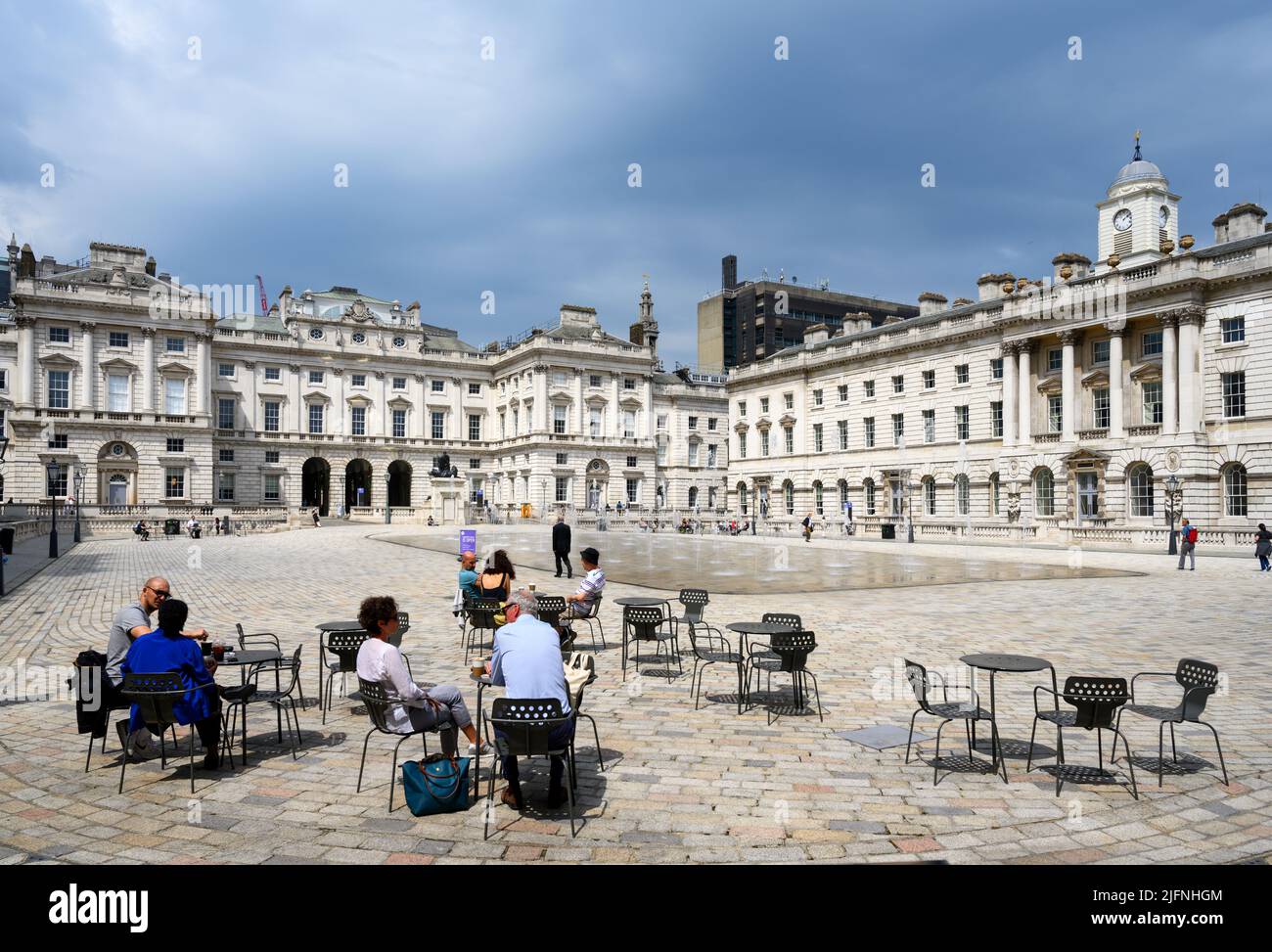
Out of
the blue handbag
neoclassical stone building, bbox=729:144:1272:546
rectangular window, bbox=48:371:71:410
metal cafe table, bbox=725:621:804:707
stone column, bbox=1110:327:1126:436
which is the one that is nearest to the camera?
the blue handbag

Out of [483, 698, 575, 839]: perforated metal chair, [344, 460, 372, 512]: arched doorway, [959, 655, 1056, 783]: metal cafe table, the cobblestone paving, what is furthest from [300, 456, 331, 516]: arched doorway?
[959, 655, 1056, 783]: metal cafe table

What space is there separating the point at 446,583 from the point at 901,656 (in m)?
12.6

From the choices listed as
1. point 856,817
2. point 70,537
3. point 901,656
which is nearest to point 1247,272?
point 901,656

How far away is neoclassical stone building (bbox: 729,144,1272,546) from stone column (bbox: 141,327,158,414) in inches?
1941

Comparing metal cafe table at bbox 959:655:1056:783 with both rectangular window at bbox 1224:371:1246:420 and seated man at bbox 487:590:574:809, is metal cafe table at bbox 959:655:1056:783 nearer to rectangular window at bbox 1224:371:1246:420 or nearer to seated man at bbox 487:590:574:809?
seated man at bbox 487:590:574:809

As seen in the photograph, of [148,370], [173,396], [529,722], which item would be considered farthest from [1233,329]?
[148,370]

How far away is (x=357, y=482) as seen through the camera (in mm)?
73312

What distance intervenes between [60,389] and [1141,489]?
236 ft

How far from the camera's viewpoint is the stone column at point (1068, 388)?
43469mm

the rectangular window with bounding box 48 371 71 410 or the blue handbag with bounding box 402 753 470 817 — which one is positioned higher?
the rectangular window with bounding box 48 371 71 410

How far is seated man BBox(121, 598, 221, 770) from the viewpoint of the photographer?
617 cm

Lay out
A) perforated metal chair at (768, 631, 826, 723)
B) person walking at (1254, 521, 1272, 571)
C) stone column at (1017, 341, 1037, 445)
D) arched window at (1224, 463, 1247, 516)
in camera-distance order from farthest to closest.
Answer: stone column at (1017, 341, 1037, 445) < arched window at (1224, 463, 1247, 516) < person walking at (1254, 521, 1272, 571) < perforated metal chair at (768, 631, 826, 723)

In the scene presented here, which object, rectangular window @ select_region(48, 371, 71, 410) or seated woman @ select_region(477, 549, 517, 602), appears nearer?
seated woman @ select_region(477, 549, 517, 602)

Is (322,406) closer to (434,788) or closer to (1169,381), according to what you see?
(1169,381)
